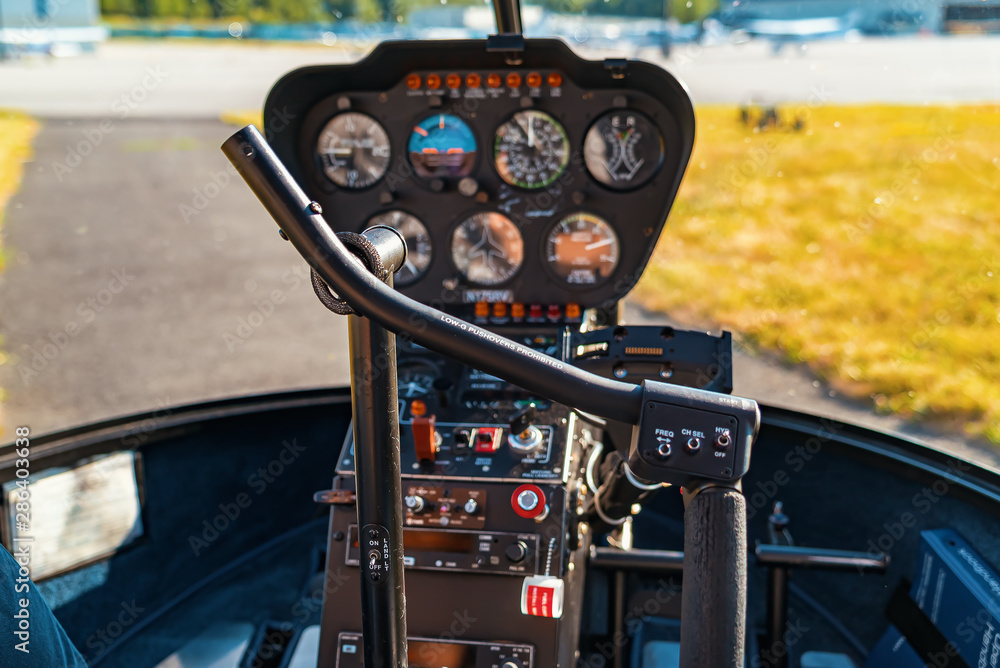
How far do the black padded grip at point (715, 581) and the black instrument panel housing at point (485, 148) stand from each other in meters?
1.52

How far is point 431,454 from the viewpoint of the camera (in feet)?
5.60

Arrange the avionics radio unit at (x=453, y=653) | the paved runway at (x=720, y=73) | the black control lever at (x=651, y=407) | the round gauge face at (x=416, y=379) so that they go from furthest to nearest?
→ the paved runway at (x=720, y=73), the round gauge face at (x=416, y=379), the avionics radio unit at (x=453, y=653), the black control lever at (x=651, y=407)

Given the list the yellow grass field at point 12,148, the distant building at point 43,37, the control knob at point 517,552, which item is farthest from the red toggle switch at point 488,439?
the yellow grass field at point 12,148

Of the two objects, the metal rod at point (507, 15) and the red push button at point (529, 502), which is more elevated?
the metal rod at point (507, 15)

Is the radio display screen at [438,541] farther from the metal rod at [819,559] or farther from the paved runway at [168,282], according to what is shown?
the paved runway at [168,282]

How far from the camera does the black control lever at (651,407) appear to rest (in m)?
0.59

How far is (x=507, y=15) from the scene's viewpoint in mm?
2129

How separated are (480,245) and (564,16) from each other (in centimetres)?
107

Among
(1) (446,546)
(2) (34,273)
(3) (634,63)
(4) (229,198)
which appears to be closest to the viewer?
(1) (446,546)

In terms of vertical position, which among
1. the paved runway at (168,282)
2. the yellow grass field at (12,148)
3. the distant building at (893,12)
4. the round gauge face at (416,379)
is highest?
the distant building at (893,12)

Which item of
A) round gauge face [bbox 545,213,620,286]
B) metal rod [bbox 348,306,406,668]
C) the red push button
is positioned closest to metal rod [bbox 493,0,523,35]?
round gauge face [bbox 545,213,620,286]

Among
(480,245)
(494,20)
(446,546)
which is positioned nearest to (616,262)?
(480,245)

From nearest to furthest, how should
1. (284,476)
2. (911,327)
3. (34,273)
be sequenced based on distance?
(284,476), (911,327), (34,273)

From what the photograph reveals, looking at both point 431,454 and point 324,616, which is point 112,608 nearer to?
point 324,616
